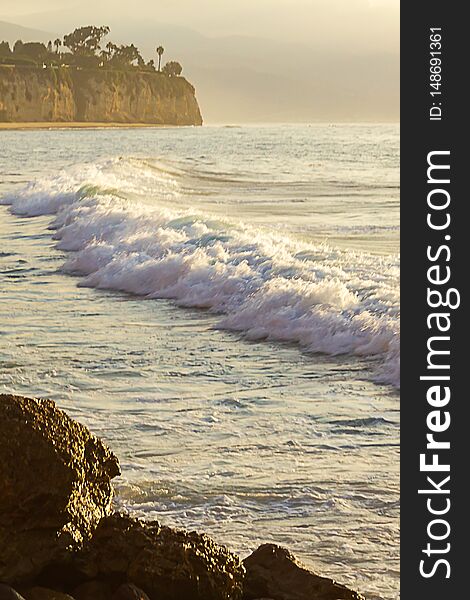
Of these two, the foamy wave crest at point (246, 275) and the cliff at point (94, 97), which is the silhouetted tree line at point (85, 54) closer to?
the cliff at point (94, 97)

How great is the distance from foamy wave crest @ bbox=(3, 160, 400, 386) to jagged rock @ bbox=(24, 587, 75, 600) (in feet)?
17.3

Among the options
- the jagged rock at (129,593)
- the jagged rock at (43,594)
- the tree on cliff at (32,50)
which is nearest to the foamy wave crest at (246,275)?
the jagged rock at (129,593)

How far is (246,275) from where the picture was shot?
44.4 ft

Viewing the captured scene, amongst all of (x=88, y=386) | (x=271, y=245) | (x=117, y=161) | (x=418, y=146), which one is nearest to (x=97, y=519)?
(x=418, y=146)

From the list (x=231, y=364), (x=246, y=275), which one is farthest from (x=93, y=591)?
(x=246, y=275)

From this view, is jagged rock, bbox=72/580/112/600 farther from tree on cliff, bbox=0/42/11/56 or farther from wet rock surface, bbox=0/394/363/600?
tree on cliff, bbox=0/42/11/56

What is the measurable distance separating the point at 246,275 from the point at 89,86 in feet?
528

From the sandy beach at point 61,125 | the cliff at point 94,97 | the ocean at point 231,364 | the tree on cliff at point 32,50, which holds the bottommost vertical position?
the ocean at point 231,364

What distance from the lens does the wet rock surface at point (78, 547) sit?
4047 mm

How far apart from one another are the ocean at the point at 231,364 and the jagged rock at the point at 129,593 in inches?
44.6

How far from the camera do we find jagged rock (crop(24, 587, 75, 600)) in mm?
3871

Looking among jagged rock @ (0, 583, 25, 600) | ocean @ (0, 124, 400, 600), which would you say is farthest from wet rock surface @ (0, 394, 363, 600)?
ocean @ (0, 124, 400, 600)

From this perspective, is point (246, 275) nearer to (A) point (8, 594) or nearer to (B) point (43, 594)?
(B) point (43, 594)

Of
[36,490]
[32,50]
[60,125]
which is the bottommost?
[36,490]
